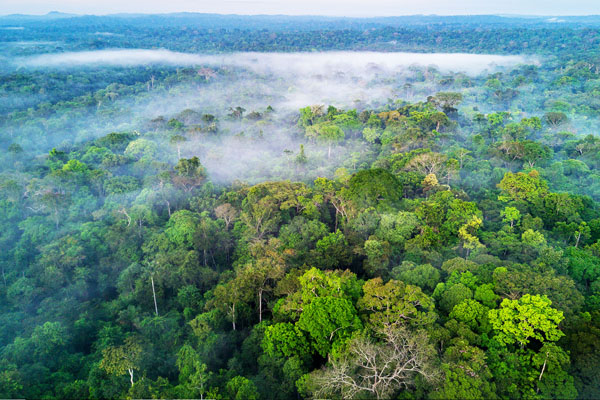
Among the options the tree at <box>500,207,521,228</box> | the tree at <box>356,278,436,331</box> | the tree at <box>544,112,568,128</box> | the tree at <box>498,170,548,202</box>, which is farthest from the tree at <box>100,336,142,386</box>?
the tree at <box>544,112,568,128</box>

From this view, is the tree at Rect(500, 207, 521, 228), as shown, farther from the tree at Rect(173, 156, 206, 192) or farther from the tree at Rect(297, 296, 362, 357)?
the tree at Rect(173, 156, 206, 192)

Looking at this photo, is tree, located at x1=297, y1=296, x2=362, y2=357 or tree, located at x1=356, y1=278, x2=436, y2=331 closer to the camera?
tree, located at x1=356, y1=278, x2=436, y2=331

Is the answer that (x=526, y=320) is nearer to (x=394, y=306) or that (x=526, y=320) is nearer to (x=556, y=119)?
(x=394, y=306)

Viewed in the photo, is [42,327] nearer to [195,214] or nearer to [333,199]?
[195,214]

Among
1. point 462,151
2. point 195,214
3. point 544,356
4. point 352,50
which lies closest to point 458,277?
point 544,356

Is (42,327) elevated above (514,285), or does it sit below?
below

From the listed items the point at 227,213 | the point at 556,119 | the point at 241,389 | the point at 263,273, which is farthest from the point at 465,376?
the point at 556,119
